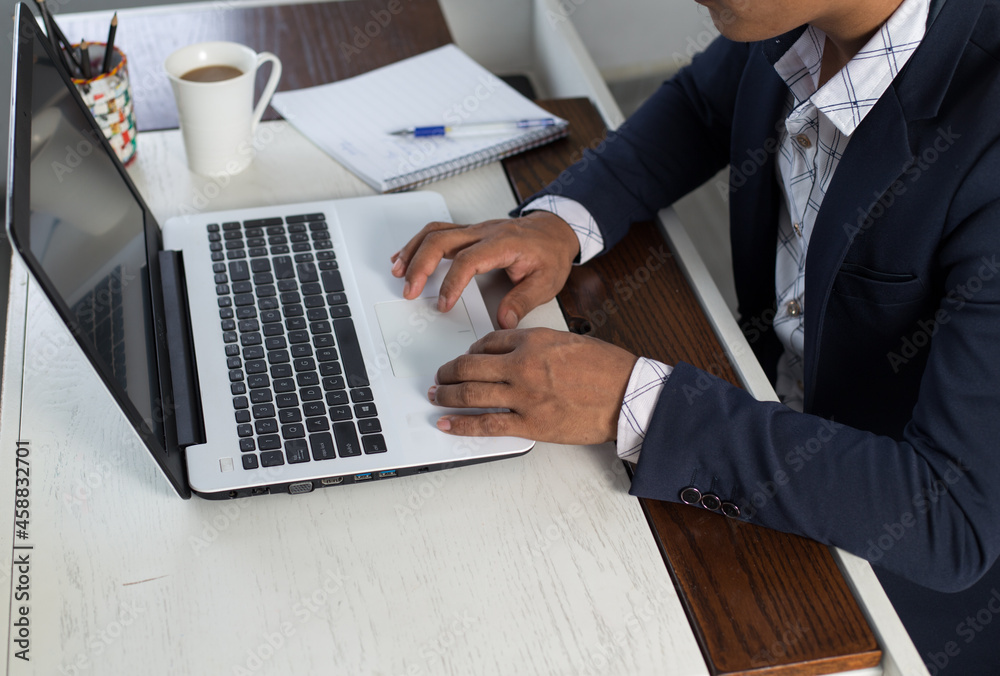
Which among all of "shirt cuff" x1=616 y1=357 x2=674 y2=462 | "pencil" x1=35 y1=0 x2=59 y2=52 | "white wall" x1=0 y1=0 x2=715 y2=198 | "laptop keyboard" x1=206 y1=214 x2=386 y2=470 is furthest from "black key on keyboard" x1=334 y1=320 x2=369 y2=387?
"white wall" x1=0 y1=0 x2=715 y2=198

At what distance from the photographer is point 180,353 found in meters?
0.81

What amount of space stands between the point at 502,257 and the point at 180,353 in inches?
13.8

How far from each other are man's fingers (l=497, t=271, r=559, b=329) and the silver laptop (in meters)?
0.03

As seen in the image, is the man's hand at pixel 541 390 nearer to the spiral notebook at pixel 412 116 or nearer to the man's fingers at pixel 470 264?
the man's fingers at pixel 470 264

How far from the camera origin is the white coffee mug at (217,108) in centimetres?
102

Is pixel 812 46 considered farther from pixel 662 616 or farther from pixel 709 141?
pixel 662 616

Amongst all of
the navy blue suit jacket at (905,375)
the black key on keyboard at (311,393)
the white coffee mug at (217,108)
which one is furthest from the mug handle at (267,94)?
the navy blue suit jacket at (905,375)

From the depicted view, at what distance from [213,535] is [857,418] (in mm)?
728

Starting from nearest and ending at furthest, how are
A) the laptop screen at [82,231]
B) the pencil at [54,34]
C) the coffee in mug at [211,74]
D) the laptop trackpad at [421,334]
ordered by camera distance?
the laptop screen at [82,231]
the laptop trackpad at [421,334]
the pencil at [54,34]
the coffee in mug at [211,74]

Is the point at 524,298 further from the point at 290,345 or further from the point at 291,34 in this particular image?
the point at 291,34

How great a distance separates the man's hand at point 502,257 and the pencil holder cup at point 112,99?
433 mm

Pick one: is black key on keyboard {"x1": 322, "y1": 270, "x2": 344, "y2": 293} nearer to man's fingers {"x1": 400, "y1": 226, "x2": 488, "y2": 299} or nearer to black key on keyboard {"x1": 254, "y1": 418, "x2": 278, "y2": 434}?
man's fingers {"x1": 400, "y1": 226, "x2": 488, "y2": 299}

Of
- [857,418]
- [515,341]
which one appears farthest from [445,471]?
[857,418]

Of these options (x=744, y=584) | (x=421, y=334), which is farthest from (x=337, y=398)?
(x=744, y=584)
